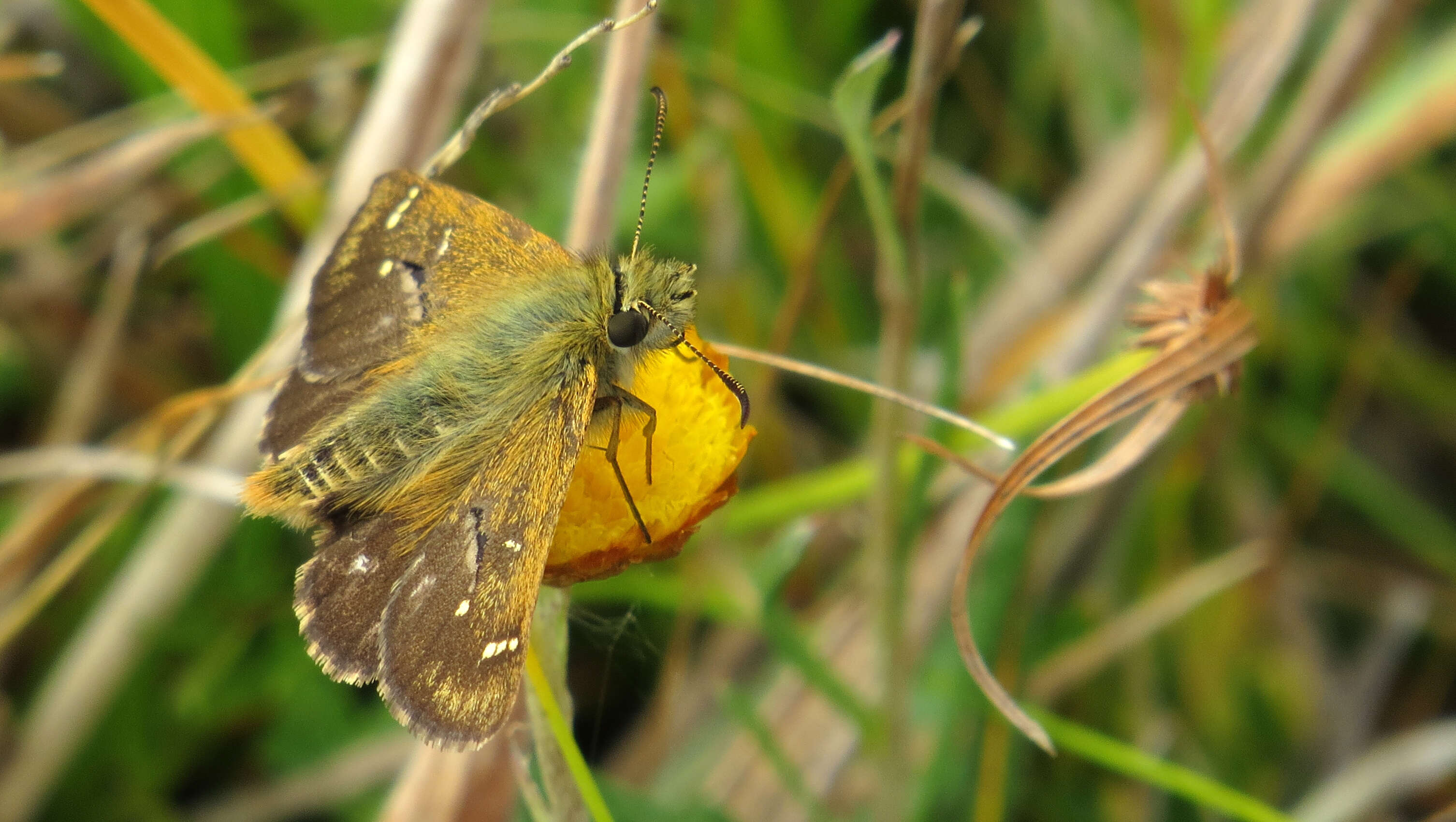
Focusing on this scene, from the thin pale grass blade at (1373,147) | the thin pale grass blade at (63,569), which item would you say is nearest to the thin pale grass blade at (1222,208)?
the thin pale grass blade at (1373,147)

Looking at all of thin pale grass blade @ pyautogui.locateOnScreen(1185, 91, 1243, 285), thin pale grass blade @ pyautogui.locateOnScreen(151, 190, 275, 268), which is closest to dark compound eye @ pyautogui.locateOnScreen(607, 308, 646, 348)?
thin pale grass blade @ pyautogui.locateOnScreen(1185, 91, 1243, 285)

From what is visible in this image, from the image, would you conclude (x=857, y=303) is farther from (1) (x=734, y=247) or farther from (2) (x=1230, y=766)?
(2) (x=1230, y=766)

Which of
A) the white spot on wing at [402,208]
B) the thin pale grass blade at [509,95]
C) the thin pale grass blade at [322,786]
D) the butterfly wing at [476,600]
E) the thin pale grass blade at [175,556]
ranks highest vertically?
the thin pale grass blade at [509,95]

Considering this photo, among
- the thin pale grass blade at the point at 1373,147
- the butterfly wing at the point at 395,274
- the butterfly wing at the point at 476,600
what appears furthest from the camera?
the thin pale grass blade at the point at 1373,147

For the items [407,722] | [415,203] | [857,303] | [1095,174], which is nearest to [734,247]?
[857,303]

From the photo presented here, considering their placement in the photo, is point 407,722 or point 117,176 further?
point 117,176

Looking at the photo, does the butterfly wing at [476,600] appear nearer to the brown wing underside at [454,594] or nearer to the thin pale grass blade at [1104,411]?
the brown wing underside at [454,594]

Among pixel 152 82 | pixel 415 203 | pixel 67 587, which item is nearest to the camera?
pixel 415 203

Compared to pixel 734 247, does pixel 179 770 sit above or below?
below
